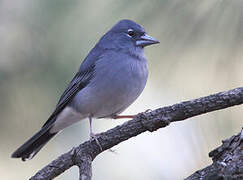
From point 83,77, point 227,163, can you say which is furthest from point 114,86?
point 227,163

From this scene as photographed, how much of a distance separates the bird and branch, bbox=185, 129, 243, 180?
1.59 m

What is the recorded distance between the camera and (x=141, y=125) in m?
2.62

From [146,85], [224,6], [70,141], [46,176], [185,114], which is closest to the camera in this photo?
[224,6]

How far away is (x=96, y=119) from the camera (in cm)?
423

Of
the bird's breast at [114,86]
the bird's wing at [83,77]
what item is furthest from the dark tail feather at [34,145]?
the bird's breast at [114,86]

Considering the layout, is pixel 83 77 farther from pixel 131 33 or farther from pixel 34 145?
pixel 34 145

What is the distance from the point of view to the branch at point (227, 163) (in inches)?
82.3

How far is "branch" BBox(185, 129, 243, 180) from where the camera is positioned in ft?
6.86

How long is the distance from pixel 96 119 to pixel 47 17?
1.71 m

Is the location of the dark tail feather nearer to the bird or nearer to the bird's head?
the bird

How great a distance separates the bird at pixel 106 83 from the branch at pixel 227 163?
159 cm

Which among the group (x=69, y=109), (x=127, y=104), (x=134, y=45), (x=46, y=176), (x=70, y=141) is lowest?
(x=46, y=176)

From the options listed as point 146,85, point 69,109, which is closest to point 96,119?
point 69,109

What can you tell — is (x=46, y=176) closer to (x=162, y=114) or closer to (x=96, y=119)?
(x=162, y=114)
